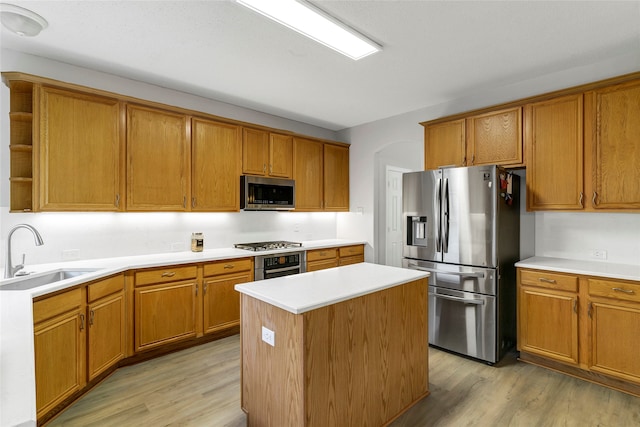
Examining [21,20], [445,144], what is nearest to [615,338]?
[445,144]

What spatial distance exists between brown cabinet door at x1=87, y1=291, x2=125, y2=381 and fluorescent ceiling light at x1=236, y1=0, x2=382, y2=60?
2.51 m

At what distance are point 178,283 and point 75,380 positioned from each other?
106cm

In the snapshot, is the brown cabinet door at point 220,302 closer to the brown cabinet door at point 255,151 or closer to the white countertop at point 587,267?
the brown cabinet door at point 255,151

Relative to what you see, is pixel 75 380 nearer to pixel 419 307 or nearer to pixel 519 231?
pixel 419 307

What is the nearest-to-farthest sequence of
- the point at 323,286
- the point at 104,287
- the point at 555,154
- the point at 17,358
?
1. the point at 17,358
2. the point at 323,286
3. the point at 104,287
4. the point at 555,154

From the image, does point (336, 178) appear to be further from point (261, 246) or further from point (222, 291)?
point (222, 291)

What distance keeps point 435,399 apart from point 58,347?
8.85 ft

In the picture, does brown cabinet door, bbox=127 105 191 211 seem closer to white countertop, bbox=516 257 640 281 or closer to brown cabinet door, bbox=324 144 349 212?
brown cabinet door, bbox=324 144 349 212

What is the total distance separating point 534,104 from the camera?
306 centimetres

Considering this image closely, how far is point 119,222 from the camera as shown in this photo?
3270 mm

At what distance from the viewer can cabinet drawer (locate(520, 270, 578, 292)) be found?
104 inches

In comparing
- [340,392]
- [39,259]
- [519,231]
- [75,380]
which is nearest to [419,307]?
[340,392]

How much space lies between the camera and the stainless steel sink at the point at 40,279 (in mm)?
2264

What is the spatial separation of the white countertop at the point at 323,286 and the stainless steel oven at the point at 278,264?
1454 mm
